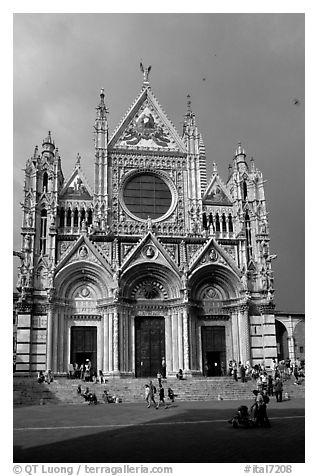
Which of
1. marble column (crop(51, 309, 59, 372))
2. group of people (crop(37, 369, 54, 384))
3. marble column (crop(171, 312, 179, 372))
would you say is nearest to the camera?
group of people (crop(37, 369, 54, 384))

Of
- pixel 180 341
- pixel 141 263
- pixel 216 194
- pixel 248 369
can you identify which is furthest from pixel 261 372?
pixel 216 194

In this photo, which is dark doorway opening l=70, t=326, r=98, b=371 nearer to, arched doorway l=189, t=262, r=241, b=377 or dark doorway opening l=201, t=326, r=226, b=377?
arched doorway l=189, t=262, r=241, b=377

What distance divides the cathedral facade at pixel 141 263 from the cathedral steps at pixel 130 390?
2585 mm

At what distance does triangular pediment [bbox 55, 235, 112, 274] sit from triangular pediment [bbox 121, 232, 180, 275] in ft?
5.17

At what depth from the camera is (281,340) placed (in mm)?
53375

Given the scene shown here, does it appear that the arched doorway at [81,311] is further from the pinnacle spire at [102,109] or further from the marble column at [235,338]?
the pinnacle spire at [102,109]

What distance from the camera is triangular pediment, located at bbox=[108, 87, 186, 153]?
123ft

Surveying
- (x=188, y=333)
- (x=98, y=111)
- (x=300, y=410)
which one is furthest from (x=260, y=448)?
(x=98, y=111)

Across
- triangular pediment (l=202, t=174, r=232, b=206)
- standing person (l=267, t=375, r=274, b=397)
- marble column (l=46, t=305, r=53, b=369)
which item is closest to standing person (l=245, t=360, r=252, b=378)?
standing person (l=267, t=375, r=274, b=397)

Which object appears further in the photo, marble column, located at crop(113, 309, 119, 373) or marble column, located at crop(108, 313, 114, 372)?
marble column, located at crop(108, 313, 114, 372)

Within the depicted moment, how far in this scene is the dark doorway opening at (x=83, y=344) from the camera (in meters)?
32.7
